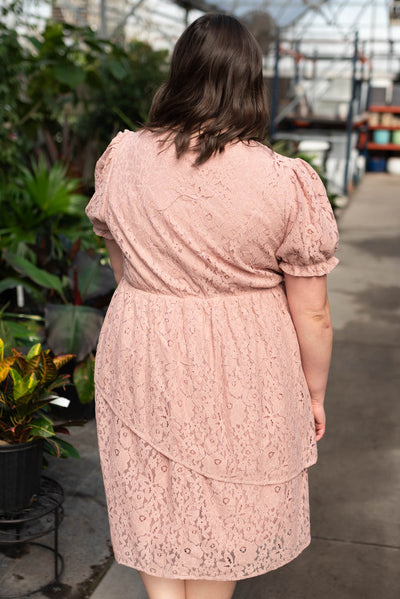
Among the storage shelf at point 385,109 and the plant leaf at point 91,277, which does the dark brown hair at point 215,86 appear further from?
the storage shelf at point 385,109

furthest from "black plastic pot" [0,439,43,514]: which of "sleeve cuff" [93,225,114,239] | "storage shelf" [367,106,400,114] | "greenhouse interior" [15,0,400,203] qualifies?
"storage shelf" [367,106,400,114]

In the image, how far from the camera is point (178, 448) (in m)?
1.68

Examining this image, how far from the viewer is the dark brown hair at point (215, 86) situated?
5.15 feet

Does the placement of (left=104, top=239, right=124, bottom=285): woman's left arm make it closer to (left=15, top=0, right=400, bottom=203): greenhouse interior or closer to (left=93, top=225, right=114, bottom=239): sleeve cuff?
(left=93, top=225, right=114, bottom=239): sleeve cuff

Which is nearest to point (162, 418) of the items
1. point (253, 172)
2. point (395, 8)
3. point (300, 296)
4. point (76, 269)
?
point (300, 296)

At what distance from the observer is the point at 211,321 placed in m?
1.65

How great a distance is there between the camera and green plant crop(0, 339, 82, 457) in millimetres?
2420

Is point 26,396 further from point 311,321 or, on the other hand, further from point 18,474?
point 311,321

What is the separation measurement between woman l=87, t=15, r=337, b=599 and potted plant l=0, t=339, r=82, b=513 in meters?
0.69

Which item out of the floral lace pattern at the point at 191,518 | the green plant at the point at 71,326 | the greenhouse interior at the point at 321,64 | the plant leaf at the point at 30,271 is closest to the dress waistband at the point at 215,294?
the floral lace pattern at the point at 191,518

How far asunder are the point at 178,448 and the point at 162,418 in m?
0.08

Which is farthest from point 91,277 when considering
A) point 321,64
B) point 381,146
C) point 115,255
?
point 321,64

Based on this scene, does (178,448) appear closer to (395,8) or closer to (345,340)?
(345,340)

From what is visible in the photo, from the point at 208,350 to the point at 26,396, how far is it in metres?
0.97
